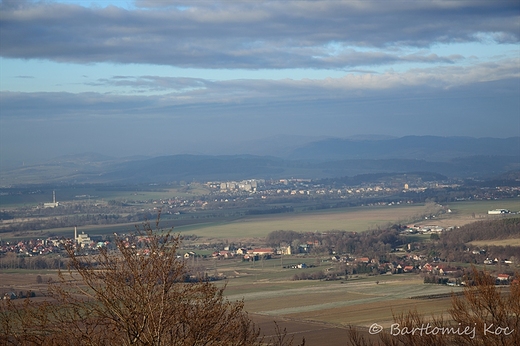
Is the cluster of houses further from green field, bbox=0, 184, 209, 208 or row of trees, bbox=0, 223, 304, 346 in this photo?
row of trees, bbox=0, 223, 304, 346

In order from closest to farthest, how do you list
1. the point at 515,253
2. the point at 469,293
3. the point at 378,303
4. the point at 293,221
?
the point at 469,293 → the point at 378,303 → the point at 515,253 → the point at 293,221

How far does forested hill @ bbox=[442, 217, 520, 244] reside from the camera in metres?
45.6

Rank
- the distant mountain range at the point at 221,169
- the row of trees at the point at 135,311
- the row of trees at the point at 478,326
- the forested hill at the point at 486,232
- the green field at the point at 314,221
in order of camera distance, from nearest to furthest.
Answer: the row of trees at the point at 135,311 < the row of trees at the point at 478,326 < the forested hill at the point at 486,232 < the green field at the point at 314,221 < the distant mountain range at the point at 221,169

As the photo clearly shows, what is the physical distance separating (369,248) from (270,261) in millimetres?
6936

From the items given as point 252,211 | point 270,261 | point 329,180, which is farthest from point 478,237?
point 329,180

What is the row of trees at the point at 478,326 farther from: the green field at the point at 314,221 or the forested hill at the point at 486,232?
the green field at the point at 314,221

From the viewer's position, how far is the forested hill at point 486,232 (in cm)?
4556

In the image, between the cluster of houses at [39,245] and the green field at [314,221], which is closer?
the cluster of houses at [39,245]

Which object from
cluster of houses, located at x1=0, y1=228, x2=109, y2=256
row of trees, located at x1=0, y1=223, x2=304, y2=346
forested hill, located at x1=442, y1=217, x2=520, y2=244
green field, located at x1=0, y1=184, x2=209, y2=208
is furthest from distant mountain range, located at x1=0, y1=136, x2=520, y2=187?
row of trees, located at x1=0, y1=223, x2=304, y2=346

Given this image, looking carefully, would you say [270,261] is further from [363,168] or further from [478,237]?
[363,168]

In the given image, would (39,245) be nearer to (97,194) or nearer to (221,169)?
(97,194)

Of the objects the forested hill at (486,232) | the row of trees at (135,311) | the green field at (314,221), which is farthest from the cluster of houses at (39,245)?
the row of trees at (135,311)

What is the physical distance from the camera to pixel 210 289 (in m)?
8.68

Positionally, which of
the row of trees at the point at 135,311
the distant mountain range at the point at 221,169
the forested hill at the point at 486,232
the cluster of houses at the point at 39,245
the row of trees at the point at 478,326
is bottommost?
the forested hill at the point at 486,232
